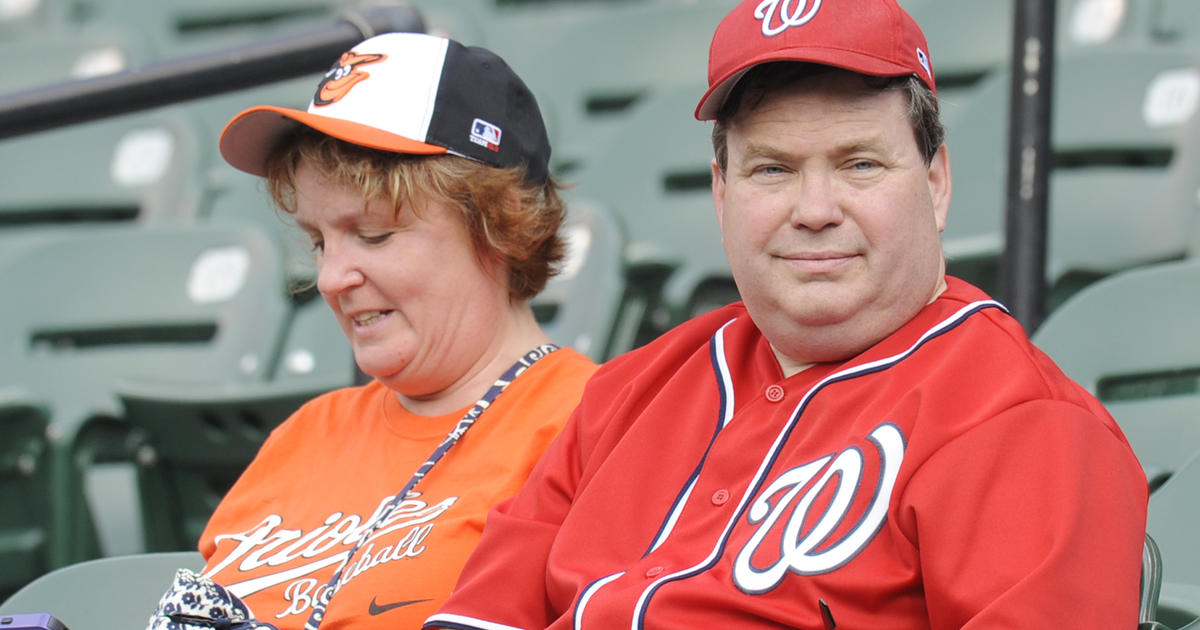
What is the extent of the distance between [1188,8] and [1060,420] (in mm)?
3349

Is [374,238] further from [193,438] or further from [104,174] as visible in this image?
[104,174]

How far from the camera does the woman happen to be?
169cm

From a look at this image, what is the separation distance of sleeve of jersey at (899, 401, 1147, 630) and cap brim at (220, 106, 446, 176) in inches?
32.9

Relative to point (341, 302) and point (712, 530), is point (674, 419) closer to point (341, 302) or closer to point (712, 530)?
point (712, 530)

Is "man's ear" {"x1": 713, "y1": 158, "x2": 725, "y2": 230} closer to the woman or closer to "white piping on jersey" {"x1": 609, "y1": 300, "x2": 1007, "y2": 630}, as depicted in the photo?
"white piping on jersey" {"x1": 609, "y1": 300, "x2": 1007, "y2": 630}

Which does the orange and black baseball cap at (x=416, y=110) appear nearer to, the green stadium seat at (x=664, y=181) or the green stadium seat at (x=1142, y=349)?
the green stadium seat at (x=1142, y=349)

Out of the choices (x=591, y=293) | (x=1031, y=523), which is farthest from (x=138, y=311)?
(x=1031, y=523)

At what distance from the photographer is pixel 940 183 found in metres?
1.38

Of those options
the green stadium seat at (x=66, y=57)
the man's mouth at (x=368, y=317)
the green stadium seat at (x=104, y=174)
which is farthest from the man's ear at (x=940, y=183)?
the green stadium seat at (x=66, y=57)

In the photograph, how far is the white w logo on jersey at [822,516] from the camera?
3.77 feet

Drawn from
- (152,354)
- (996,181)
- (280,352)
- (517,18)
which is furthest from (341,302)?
(517,18)

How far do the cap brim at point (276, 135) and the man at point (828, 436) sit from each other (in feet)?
1.37

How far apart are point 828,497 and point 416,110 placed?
81 centimetres

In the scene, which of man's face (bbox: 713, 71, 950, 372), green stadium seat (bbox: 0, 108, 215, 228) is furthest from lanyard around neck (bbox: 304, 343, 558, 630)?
green stadium seat (bbox: 0, 108, 215, 228)
